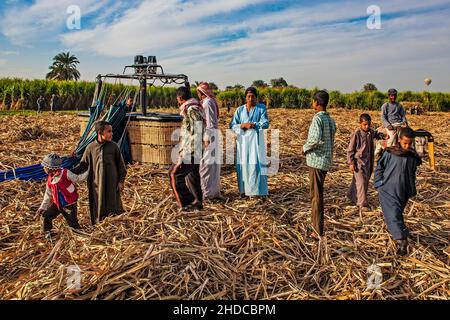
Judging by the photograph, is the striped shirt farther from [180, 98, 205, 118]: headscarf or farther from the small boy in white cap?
the small boy in white cap

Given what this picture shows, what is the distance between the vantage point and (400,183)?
4164 mm

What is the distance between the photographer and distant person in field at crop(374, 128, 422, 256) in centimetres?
416

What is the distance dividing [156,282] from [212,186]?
225 centimetres

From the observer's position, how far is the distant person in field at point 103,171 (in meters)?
4.69

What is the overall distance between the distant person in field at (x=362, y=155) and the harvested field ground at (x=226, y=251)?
0.27 m

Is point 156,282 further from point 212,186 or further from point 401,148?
point 401,148

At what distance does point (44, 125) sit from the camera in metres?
13.1

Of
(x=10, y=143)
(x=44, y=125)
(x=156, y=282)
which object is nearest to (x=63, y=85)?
(x=44, y=125)

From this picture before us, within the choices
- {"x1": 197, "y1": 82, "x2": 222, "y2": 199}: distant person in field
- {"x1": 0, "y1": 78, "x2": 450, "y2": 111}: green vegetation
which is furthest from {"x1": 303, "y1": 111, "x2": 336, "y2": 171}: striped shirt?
{"x1": 0, "y1": 78, "x2": 450, "y2": 111}: green vegetation

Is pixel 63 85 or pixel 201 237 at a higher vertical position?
pixel 63 85

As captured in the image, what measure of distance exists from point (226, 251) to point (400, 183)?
1.80 m

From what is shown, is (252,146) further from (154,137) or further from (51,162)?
(51,162)

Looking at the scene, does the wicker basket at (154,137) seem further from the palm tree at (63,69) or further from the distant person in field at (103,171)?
the palm tree at (63,69)

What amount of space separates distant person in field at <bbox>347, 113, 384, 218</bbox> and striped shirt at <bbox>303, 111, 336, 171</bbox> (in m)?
1.04
